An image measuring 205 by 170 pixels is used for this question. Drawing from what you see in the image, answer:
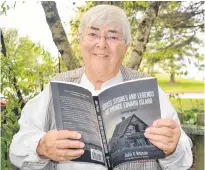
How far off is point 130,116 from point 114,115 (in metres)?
0.05

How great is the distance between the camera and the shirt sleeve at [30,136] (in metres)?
1.46

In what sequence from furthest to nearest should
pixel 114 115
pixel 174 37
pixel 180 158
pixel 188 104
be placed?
pixel 188 104 < pixel 174 37 < pixel 180 158 < pixel 114 115

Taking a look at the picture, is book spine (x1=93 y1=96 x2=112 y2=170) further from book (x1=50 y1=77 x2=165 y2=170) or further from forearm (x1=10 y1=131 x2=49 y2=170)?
forearm (x1=10 y1=131 x2=49 y2=170)

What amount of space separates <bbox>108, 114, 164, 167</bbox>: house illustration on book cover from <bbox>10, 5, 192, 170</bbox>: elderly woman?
12cm

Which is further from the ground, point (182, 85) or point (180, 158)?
point (182, 85)

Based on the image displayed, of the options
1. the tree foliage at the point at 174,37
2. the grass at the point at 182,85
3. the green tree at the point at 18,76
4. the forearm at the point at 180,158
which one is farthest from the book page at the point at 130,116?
the grass at the point at 182,85

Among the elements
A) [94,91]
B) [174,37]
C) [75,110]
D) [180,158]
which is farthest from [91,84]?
[174,37]

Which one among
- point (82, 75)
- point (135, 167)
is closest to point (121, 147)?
point (135, 167)

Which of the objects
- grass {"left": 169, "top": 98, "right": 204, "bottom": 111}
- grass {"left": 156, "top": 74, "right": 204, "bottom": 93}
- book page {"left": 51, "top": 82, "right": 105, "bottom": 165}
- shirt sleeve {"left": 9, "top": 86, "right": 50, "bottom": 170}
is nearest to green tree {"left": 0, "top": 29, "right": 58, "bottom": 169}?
shirt sleeve {"left": 9, "top": 86, "right": 50, "bottom": 170}

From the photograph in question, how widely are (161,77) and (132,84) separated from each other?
3114 mm

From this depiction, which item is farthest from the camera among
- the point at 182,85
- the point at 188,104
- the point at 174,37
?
the point at 188,104

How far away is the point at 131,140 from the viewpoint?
1.30m

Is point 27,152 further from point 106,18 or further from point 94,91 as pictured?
point 106,18

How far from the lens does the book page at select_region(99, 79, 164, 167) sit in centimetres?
128
